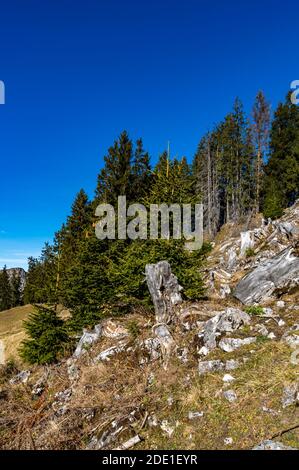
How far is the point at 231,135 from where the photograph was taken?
4691 cm

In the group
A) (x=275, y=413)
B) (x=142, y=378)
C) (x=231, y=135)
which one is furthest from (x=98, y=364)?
(x=231, y=135)

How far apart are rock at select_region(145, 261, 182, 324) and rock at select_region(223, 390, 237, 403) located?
16.8ft

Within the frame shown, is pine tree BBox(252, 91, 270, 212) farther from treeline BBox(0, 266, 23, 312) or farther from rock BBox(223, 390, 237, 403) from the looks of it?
treeline BBox(0, 266, 23, 312)

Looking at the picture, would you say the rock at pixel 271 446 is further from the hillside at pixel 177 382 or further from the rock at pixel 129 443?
the rock at pixel 129 443

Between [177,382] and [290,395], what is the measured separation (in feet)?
10.6

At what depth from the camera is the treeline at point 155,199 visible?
15.4m

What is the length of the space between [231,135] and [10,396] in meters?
45.7

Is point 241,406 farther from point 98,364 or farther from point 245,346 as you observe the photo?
point 98,364

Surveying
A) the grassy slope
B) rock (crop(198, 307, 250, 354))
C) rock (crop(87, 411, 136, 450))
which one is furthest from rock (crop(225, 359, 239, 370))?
the grassy slope

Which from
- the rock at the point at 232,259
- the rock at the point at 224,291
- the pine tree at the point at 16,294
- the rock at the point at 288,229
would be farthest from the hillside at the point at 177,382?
the pine tree at the point at 16,294

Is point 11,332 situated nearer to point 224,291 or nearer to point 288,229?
point 224,291

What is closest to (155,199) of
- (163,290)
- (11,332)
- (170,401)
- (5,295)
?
(163,290)

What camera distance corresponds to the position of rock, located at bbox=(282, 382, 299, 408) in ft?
23.5
